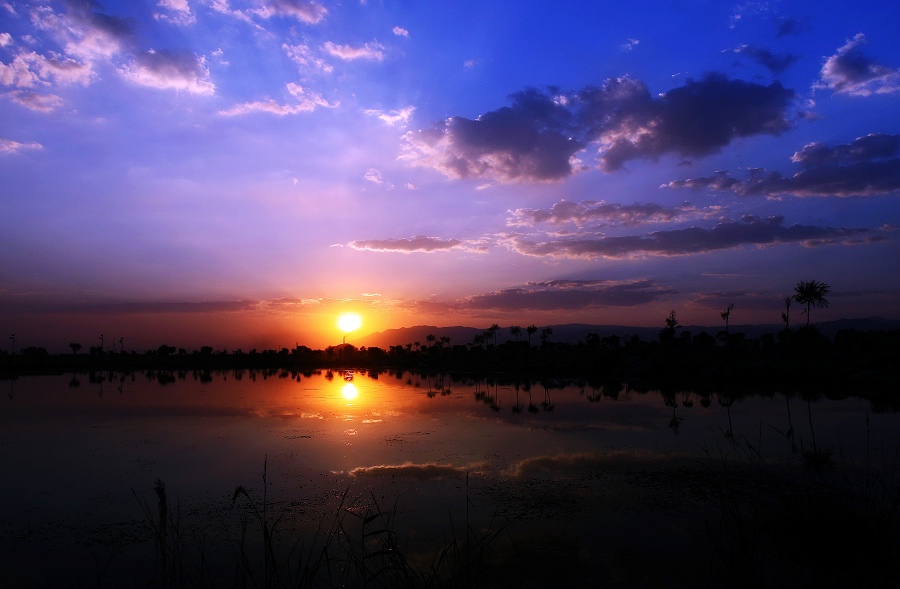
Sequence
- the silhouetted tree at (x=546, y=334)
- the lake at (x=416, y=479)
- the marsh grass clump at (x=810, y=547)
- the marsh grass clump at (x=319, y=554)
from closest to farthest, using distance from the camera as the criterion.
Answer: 1. the marsh grass clump at (x=810, y=547)
2. the marsh grass clump at (x=319, y=554)
3. the lake at (x=416, y=479)
4. the silhouetted tree at (x=546, y=334)

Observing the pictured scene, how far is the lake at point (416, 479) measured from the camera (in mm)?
5969

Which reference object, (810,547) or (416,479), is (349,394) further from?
(810,547)

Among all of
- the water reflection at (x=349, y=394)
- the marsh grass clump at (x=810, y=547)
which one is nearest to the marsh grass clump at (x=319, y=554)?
the marsh grass clump at (x=810, y=547)

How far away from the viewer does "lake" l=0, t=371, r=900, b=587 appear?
19.6 ft

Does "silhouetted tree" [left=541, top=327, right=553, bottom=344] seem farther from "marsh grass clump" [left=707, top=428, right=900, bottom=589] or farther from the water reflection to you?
"marsh grass clump" [left=707, top=428, right=900, bottom=589]

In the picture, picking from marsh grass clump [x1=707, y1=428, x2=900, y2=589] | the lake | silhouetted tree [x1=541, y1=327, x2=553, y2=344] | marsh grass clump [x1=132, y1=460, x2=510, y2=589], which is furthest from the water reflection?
silhouetted tree [x1=541, y1=327, x2=553, y2=344]

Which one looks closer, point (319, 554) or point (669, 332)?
point (319, 554)

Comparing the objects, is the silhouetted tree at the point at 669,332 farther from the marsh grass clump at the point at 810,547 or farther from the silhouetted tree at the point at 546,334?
the marsh grass clump at the point at 810,547

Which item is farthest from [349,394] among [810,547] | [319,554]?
[810,547]

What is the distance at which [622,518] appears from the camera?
726 cm

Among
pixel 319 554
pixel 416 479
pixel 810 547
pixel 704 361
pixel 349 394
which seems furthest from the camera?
pixel 704 361

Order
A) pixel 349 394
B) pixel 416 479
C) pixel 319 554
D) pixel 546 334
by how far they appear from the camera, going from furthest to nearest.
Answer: pixel 546 334 < pixel 349 394 < pixel 416 479 < pixel 319 554

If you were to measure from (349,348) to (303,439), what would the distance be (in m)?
75.6

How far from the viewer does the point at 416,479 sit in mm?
9367
